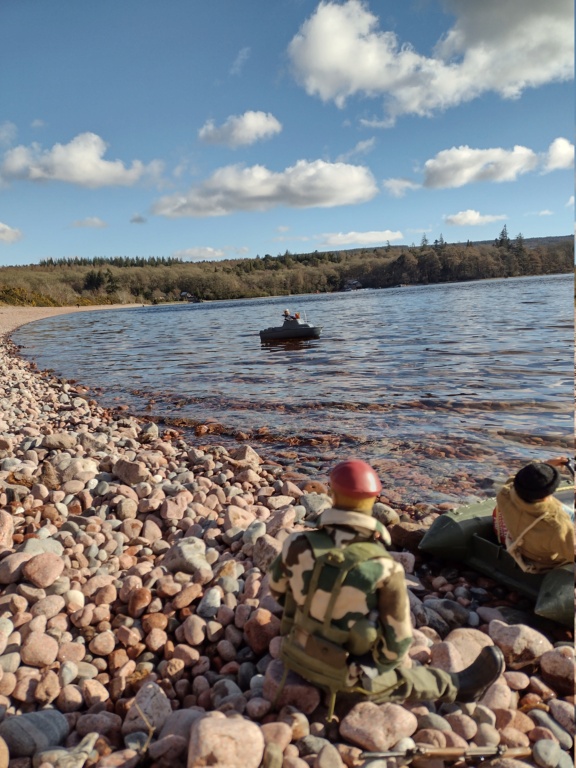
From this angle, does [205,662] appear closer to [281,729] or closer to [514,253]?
[281,729]

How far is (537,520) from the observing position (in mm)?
3699

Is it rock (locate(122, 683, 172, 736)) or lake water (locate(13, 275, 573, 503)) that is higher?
lake water (locate(13, 275, 573, 503))

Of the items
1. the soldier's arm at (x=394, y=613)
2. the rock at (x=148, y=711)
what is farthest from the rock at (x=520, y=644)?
the rock at (x=148, y=711)

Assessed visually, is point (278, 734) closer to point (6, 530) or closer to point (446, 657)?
point (446, 657)

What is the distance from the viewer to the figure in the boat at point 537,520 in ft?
11.8

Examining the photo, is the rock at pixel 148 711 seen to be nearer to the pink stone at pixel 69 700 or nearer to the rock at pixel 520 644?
the pink stone at pixel 69 700

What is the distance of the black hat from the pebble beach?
2.84 ft

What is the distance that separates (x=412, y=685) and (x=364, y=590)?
0.67 m

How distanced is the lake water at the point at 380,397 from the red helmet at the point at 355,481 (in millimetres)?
3907

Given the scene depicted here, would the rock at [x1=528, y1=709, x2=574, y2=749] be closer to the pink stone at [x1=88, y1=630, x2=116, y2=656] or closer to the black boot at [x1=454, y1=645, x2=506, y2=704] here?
the black boot at [x1=454, y1=645, x2=506, y2=704]

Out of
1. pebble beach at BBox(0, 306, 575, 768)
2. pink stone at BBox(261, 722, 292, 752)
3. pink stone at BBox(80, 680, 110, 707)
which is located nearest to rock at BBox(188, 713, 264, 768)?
pebble beach at BBox(0, 306, 575, 768)

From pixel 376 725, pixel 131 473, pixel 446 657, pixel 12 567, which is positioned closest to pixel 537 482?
pixel 446 657

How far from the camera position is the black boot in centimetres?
285

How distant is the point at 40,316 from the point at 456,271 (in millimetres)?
112890
